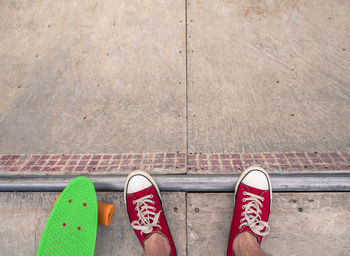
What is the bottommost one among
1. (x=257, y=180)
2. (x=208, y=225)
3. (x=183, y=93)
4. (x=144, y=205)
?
(x=208, y=225)

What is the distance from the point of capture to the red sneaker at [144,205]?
1440 millimetres

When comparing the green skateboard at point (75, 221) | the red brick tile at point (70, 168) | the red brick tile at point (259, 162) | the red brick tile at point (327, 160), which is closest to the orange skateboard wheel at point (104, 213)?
the green skateboard at point (75, 221)

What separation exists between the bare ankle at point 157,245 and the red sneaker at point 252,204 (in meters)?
0.39

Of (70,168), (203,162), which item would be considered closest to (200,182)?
(203,162)

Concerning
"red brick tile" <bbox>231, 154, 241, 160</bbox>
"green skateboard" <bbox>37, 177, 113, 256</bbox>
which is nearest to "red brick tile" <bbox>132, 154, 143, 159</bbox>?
"green skateboard" <bbox>37, 177, 113, 256</bbox>

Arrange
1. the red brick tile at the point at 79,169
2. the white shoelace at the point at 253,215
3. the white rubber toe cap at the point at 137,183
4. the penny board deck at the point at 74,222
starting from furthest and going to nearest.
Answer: the red brick tile at the point at 79,169 → the white rubber toe cap at the point at 137,183 → the white shoelace at the point at 253,215 → the penny board deck at the point at 74,222

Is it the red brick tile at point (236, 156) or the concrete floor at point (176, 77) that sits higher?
the concrete floor at point (176, 77)

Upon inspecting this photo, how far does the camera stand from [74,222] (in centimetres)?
138

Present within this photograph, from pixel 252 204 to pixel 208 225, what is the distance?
32 cm

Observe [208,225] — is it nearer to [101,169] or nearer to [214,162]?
[214,162]

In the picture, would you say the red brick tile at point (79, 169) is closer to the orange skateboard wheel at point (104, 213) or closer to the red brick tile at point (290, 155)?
the orange skateboard wheel at point (104, 213)

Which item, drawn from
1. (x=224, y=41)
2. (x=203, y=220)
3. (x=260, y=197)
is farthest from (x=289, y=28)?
(x=203, y=220)

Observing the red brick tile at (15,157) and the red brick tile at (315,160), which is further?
the red brick tile at (15,157)

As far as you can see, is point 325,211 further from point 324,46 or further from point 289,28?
point 289,28
